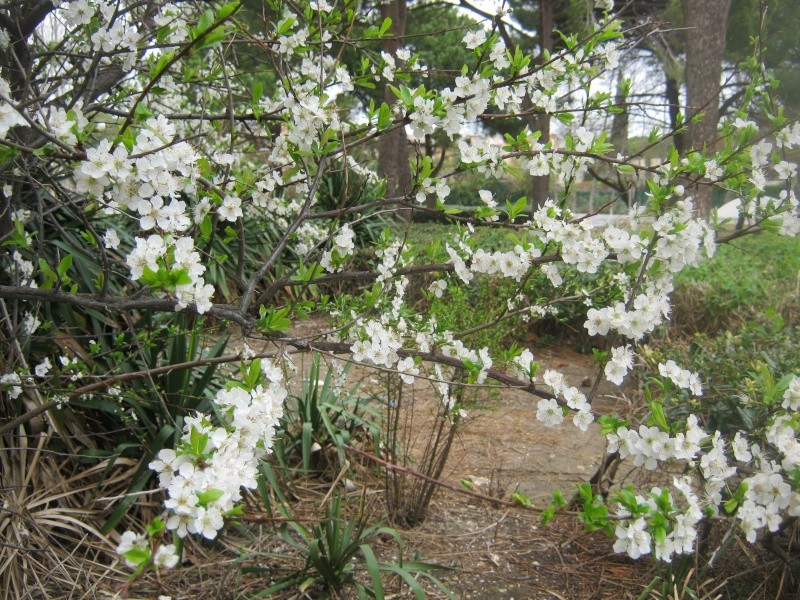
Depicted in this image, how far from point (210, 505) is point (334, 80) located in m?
1.80

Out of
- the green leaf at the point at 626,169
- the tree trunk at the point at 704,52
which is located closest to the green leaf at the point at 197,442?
the green leaf at the point at 626,169

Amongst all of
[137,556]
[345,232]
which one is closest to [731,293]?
[345,232]

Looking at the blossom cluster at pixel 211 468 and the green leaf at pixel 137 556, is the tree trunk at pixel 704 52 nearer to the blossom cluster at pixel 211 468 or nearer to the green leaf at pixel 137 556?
the blossom cluster at pixel 211 468

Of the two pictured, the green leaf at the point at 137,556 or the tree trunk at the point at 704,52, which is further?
the tree trunk at the point at 704,52

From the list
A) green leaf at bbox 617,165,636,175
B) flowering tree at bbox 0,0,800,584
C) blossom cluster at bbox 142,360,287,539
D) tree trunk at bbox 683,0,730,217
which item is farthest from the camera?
tree trunk at bbox 683,0,730,217

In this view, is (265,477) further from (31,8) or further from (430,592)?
(31,8)

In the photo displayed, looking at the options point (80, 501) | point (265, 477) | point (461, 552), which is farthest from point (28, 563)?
point (461, 552)

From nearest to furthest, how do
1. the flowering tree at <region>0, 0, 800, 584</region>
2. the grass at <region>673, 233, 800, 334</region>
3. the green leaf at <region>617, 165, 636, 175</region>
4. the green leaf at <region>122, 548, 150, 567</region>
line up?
the green leaf at <region>122, 548, 150, 567</region> < the flowering tree at <region>0, 0, 800, 584</region> < the green leaf at <region>617, 165, 636, 175</region> < the grass at <region>673, 233, 800, 334</region>

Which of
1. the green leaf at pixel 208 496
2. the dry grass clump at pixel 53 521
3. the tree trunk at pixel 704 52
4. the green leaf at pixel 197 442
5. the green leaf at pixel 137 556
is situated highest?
the tree trunk at pixel 704 52

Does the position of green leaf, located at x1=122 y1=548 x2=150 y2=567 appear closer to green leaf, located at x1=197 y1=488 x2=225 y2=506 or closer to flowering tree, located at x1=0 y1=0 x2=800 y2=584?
flowering tree, located at x1=0 y1=0 x2=800 y2=584

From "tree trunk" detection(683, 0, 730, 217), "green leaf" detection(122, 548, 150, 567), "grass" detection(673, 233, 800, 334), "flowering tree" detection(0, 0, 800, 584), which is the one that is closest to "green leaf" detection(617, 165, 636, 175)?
"flowering tree" detection(0, 0, 800, 584)

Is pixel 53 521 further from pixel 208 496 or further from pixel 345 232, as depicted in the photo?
pixel 208 496

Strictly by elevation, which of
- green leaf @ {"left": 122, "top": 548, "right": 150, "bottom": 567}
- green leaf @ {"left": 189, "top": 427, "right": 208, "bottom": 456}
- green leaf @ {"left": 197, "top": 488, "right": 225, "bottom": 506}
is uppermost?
green leaf @ {"left": 189, "top": 427, "right": 208, "bottom": 456}

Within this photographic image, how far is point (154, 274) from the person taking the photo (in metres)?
1.38
